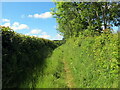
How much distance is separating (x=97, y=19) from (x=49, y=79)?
13.6 m

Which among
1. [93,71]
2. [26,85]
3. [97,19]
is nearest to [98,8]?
[97,19]

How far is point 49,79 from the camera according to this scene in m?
6.68

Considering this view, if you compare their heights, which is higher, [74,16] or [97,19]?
[74,16]

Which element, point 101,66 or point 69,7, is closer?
point 101,66

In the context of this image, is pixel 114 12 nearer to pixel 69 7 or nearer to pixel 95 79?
pixel 69 7

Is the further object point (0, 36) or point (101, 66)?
point (0, 36)

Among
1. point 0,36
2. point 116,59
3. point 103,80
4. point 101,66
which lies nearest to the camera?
point 116,59

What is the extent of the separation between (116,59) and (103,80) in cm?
99

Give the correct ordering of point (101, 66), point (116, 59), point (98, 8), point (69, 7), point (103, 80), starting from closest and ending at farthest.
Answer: point (116, 59) < point (103, 80) < point (101, 66) < point (98, 8) < point (69, 7)

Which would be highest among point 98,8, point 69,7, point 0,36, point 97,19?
point 69,7

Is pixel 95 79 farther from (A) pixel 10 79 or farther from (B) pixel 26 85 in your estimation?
(A) pixel 10 79

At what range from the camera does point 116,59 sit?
4.02 meters

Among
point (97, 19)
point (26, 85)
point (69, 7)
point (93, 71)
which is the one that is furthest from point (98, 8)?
point (26, 85)

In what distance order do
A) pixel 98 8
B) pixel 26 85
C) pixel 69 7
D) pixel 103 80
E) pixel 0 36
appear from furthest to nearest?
1. pixel 69 7
2. pixel 98 8
3. pixel 0 36
4. pixel 26 85
5. pixel 103 80
